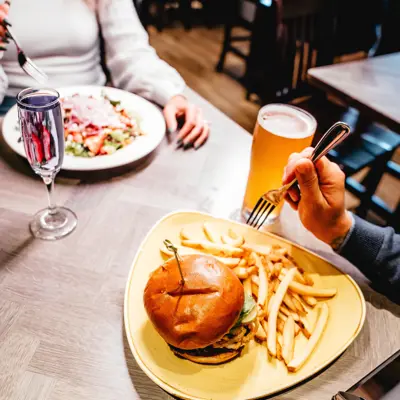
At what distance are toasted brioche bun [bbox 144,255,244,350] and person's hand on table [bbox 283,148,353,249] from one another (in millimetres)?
340

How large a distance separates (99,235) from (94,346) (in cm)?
34

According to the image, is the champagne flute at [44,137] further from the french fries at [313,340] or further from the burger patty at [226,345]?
the french fries at [313,340]

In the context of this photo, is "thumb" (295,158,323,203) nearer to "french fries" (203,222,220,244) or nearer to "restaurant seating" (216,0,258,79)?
"french fries" (203,222,220,244)

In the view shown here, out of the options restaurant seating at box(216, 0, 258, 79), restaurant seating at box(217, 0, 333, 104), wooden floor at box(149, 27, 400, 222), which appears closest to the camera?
restaurant seating at box(217, 0, 333, 104)

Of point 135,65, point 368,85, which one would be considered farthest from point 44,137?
point 368,85

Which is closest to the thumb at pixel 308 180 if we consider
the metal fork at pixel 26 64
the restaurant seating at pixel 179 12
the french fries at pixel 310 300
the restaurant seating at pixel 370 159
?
the french fries at pixel 310 300

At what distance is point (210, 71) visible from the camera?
5.00 meters

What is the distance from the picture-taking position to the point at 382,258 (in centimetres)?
105

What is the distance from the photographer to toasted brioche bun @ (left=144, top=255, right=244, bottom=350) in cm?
74

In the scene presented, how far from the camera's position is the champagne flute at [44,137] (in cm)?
91

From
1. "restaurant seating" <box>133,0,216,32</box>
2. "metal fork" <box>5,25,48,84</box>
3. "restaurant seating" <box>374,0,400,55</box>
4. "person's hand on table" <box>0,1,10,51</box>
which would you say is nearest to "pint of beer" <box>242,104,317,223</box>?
"metal fork" <box>5,25,48,84</box>

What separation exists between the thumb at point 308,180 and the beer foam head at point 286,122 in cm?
15

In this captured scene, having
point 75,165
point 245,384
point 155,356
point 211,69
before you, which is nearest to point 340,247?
point 245,384

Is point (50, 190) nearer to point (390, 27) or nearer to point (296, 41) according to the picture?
point (296, 41)
